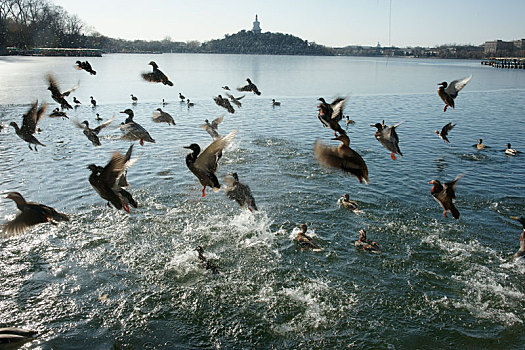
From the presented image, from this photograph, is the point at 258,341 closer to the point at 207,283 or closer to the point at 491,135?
the point at 207,283

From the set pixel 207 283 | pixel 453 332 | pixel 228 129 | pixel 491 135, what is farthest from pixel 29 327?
pixel 491 135

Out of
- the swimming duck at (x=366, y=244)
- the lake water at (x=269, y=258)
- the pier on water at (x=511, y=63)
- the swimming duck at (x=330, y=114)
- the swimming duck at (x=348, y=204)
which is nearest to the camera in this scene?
the lake water at (x=269, y=258)

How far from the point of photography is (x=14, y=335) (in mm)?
6473

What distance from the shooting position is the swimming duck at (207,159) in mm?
6848

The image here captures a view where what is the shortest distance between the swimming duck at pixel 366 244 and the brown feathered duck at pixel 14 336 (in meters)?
7.10

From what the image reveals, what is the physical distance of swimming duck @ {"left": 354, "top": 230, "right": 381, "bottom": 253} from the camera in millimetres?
9453

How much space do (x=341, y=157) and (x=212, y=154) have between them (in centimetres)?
233

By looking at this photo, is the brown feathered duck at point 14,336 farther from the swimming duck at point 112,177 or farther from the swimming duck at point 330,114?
the swimming duck at point 330,114

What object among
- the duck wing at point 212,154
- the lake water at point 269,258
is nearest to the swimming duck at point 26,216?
the lake water at point 269,258

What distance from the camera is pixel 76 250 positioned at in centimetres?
966

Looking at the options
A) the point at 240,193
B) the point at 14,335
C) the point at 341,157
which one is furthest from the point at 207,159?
the point at 14,335

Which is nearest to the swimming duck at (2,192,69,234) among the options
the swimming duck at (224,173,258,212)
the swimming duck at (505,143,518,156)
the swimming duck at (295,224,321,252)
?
the swimming duck at (224,173,258,212)

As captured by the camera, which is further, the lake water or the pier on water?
Result: the pier on water

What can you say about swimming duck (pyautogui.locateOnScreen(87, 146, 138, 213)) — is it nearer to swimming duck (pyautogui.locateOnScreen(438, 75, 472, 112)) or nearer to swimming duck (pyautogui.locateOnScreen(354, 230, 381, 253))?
swimming duck (pyautogui.locateOnScreen(354, 230, 381, 253))
